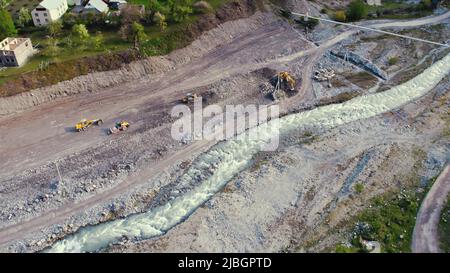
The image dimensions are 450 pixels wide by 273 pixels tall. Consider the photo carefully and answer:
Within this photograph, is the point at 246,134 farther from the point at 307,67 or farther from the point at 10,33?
the point at 10,33

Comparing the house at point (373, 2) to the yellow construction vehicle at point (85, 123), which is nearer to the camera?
the yellow construction vehicle at point (85, 123)

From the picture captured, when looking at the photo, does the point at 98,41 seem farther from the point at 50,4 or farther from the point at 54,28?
the point at 50,4

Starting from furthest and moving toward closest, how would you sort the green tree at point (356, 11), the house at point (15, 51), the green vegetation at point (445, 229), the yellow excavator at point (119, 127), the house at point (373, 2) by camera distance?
the house at point (373, 2)
the green tree at point (356, 11)
the house at point (15, 51)
the yellow excavator at point (119, 127)
the green vegetation at point (445, 229)

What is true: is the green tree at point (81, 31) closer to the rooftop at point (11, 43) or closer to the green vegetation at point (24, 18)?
the rooftop at point (11, 43)

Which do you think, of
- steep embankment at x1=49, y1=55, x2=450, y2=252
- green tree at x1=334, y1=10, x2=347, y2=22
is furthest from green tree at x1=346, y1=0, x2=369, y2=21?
steep embankment at x1=49, y1=55, x2=450, y2=252

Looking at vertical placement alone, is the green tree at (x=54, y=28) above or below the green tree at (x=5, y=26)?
below

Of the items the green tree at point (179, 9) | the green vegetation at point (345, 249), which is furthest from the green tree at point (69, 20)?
the green vegetation at point (345, 249)

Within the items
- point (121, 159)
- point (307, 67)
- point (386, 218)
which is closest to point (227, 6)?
point (307, 67)
